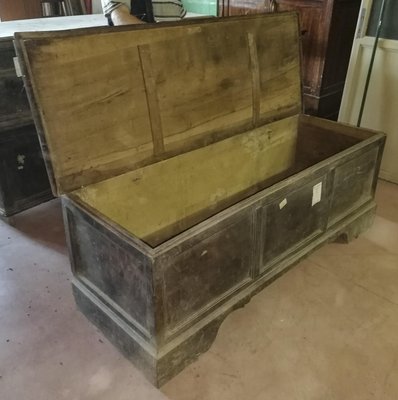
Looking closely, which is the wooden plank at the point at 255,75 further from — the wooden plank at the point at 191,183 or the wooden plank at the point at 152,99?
the wooden plank at the point at 152,99

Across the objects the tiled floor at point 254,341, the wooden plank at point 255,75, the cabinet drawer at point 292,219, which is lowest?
the tiled floor at point 254,341

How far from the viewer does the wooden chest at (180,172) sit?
130 centimetres

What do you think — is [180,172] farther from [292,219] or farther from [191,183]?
[292,219]

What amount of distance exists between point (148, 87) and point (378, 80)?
1.63m

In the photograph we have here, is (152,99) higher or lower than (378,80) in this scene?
higher

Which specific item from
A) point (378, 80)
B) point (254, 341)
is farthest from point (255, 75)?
point (254, 341)

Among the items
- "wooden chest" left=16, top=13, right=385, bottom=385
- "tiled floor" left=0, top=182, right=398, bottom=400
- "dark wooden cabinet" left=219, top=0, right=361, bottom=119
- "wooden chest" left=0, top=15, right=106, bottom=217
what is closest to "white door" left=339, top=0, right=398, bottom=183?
"dark wooden cabinet" left=219, top=0, right=361, bottom=119

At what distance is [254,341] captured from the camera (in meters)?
1.55

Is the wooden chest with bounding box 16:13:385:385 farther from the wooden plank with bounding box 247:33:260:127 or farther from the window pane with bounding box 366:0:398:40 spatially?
the window pane with bounding box 366:0:398:40

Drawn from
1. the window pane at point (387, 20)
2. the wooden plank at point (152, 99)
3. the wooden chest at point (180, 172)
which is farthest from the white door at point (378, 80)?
the wooden plank at point (152, 99)

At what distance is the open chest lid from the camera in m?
1.32

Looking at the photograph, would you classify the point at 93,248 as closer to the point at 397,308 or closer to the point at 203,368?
the point at 203,368

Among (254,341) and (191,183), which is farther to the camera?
(191,183)

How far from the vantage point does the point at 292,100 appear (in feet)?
7.16
